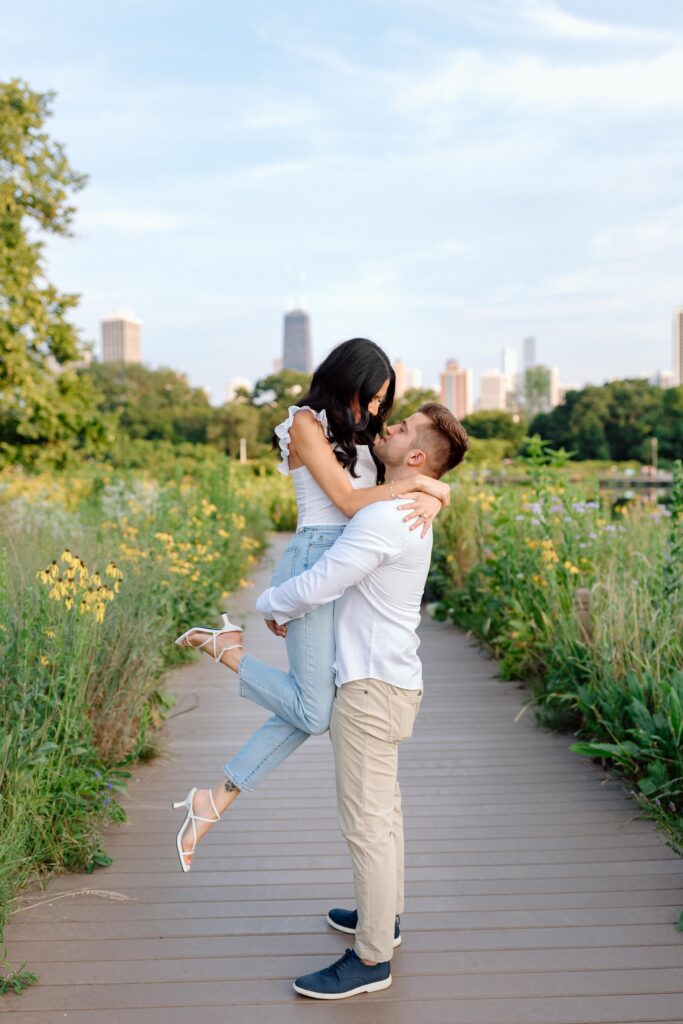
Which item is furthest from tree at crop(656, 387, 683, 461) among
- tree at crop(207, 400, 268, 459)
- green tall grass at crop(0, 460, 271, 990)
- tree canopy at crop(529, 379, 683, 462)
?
green tall grass at crop(0, 460, 271, 990)

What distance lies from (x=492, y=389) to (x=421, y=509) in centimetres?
17157

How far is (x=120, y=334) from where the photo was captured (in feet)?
628

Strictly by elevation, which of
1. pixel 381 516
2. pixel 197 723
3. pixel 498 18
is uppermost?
pixel 498 18

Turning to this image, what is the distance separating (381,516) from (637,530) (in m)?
5.68

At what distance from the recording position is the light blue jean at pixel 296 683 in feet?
8.53

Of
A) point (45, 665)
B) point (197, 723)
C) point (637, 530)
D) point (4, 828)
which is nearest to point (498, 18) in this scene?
point (637, 530)

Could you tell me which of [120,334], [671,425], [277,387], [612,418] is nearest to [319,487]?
[277,387]

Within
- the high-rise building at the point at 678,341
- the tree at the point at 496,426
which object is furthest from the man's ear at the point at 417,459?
the high-rise building at the point at 678,341

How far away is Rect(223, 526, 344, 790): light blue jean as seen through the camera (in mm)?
2600

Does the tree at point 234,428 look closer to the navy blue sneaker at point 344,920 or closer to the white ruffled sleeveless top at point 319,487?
the navy blue sneaker at point 344,920

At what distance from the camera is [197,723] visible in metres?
5.73

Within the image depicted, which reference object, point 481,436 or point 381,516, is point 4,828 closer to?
point 381,516

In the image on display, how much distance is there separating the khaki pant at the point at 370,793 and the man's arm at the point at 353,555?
0.26 meters

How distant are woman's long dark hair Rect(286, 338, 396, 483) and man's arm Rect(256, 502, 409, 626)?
0.84ft
